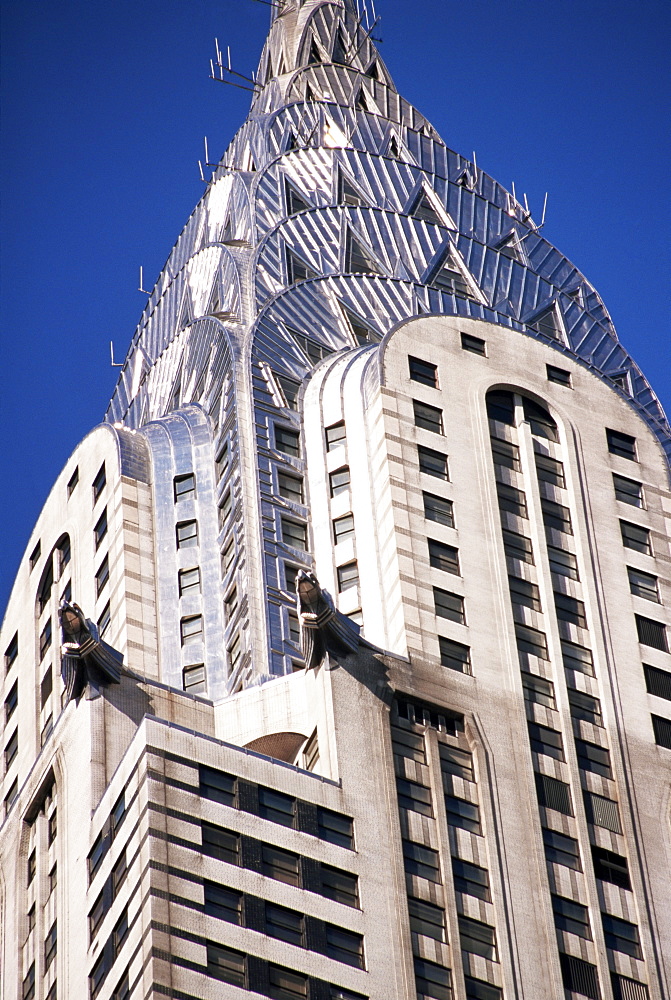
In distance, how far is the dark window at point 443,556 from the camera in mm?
122000

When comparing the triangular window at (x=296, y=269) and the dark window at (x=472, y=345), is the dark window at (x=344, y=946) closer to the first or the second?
the dark window at (x=472, y=345)

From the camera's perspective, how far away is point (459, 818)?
111 m

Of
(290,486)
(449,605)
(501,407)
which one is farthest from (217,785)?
(501,407)

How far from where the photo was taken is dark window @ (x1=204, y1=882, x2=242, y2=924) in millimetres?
100500

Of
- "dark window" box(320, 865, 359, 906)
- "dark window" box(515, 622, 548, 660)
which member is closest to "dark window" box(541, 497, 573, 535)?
"dark window" box(515, 622, 548, 660)

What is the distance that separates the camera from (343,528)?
133 meters

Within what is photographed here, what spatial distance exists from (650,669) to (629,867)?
532 inches

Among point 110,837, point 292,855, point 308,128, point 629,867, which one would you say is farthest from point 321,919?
point 308,128

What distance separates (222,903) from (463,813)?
15.7m

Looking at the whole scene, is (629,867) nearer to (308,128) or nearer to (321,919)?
(321,919)

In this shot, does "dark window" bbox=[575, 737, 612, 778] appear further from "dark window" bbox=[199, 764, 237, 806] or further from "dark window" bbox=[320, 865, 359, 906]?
"dark window" bbox=[199, 764, 237, 806]

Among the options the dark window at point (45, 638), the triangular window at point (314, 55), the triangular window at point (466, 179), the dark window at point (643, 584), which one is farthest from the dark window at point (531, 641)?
the triangular window at point (314, 55)

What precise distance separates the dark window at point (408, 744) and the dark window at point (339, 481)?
82.2 feet

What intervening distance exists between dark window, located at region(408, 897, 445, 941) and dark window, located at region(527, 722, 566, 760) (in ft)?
43.0
